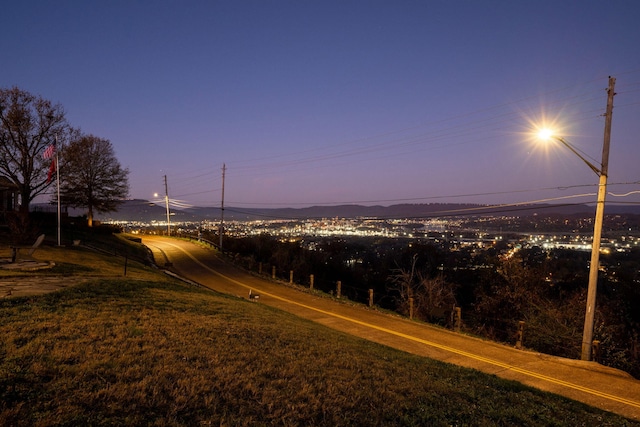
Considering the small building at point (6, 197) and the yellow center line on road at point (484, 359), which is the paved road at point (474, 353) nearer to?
the yellow center line on road at point (484, 359)

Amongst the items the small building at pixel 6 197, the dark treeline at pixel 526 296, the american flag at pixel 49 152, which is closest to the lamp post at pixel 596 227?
the dark treeline at pixel 526 296

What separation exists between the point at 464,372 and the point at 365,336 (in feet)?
17.5

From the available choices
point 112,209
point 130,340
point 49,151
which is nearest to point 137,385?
point 130,340

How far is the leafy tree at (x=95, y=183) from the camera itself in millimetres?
43594

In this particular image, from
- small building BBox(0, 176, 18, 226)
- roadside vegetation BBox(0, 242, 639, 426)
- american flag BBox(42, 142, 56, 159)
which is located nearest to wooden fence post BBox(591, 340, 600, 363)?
roadside vegetation BBox(0, 242, 639, 426)

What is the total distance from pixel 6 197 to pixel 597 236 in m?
50.7

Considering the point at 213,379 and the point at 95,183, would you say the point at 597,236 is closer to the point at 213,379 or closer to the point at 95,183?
the point at 213,379

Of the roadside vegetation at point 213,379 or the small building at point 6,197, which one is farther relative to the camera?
the small building at point 6,197

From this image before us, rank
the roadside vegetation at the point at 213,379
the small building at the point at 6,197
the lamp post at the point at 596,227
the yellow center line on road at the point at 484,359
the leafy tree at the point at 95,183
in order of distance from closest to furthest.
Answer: the roadside vegetation at the point at 213,379 → the yellow center line on road at the point at 484,359 → the lamp post at the point at 596,227 → the small building at the point at 6,197 → the leafy tree at the point at 95,183

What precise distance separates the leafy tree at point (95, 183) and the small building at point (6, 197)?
14.6ft

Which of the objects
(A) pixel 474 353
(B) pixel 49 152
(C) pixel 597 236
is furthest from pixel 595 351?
(B) pixel 49 152

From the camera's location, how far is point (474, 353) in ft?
40.3

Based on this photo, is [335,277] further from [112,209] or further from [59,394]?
[59,394]

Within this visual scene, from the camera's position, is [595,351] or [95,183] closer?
[595,351]
